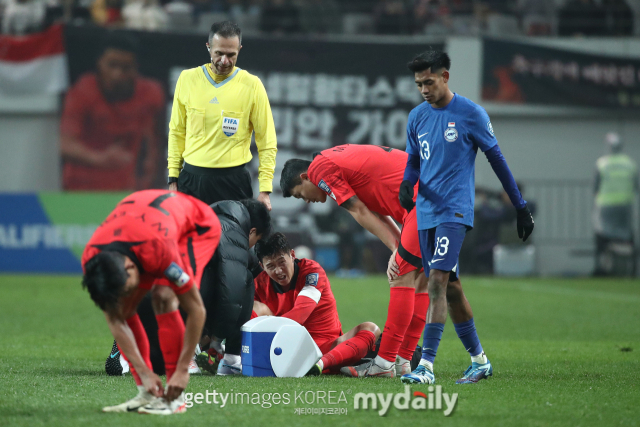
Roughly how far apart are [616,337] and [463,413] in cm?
432

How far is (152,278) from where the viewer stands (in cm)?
372

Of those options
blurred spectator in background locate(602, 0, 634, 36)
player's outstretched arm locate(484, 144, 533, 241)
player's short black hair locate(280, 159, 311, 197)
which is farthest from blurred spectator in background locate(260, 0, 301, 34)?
player's outstretched arm locate(484, 144, 533, 241)

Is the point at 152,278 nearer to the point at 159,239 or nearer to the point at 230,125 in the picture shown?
the point at 159,239

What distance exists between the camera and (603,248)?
53.9 feet

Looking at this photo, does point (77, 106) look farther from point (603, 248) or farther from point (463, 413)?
point (463, 413)

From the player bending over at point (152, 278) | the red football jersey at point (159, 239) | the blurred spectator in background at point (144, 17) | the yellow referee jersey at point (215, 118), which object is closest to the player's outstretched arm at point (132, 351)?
the player bending over at point (152, 278)

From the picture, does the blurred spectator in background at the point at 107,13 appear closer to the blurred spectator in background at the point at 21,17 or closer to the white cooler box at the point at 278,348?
the blurred spectator in background at the point at 21,17

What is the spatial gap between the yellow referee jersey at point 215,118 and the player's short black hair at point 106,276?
2.63 metres

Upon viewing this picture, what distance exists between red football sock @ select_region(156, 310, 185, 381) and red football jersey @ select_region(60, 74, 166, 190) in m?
13.1

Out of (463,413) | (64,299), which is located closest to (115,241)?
(463,413)

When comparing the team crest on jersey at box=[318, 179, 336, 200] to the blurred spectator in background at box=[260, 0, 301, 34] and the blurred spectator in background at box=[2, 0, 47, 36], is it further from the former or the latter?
the blurred spectator in background at box=[2, 0, 47, 36]

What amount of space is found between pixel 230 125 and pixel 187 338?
8.55 ft

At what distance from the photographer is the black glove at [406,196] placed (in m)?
5.05

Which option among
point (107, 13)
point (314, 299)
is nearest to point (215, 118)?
point (314, 299)
